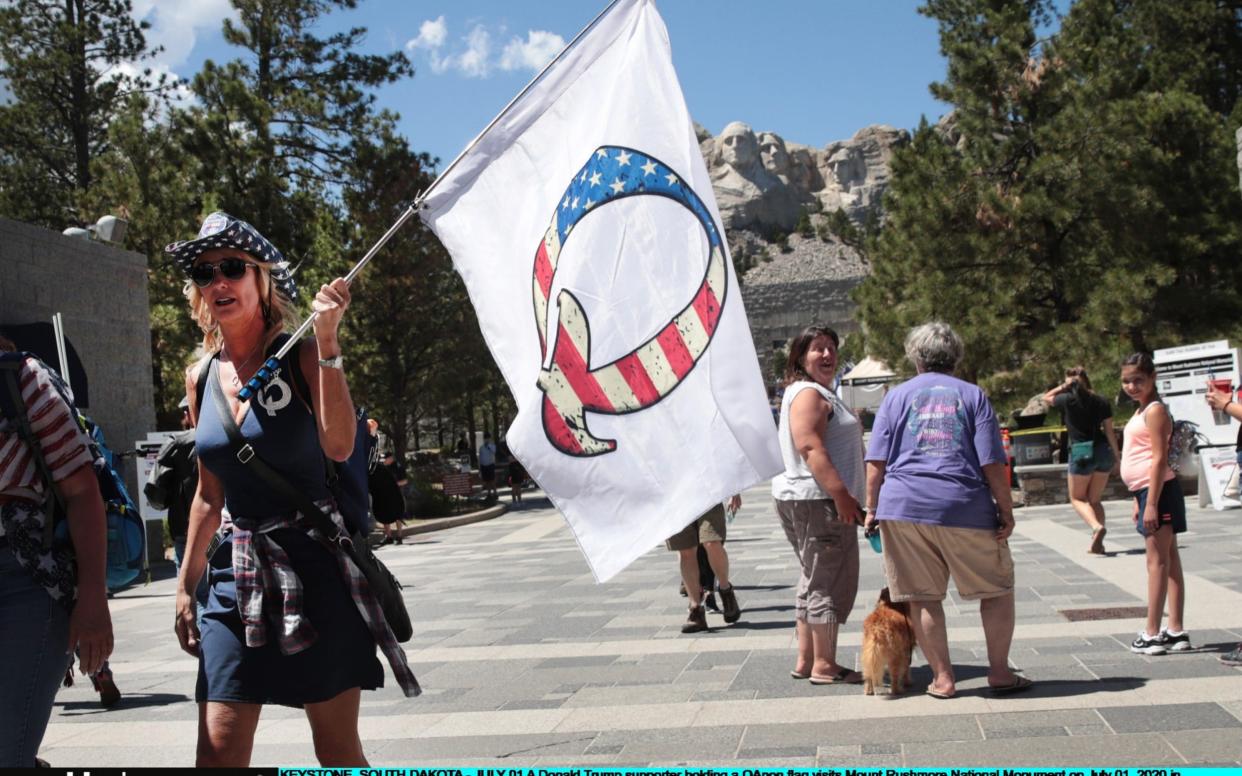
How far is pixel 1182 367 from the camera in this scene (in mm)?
14844

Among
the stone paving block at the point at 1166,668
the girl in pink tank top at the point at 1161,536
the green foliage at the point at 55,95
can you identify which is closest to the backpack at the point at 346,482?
the stone paving block at the point at 1166,668

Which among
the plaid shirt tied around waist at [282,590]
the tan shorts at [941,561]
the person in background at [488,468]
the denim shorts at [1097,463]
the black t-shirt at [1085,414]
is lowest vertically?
the person in background at [488,468]

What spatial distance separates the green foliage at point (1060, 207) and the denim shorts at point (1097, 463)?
1079 cm

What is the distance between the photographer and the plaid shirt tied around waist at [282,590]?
2.93m

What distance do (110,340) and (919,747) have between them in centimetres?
1422

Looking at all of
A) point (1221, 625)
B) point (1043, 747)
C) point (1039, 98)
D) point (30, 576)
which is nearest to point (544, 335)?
point (30, 576)

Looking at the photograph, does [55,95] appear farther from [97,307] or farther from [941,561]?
[941,561]

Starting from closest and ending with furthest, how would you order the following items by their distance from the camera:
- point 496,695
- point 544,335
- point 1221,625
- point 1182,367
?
point 544,335, point 496,695, point 1221,625, point 1182,367

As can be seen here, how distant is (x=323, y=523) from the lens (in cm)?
305

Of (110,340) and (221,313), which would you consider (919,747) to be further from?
(110,340)

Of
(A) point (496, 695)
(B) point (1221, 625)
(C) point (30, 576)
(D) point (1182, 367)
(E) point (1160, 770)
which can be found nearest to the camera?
(C) point (30, 576)

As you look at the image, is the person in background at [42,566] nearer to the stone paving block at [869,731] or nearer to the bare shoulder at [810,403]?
the stone paving block at [869,731]

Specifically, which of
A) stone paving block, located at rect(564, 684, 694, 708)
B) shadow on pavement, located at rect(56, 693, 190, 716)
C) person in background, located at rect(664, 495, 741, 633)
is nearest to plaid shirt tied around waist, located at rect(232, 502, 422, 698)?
stone paving block, located at rect(564, 684, 694, 708)

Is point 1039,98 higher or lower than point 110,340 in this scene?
higher
